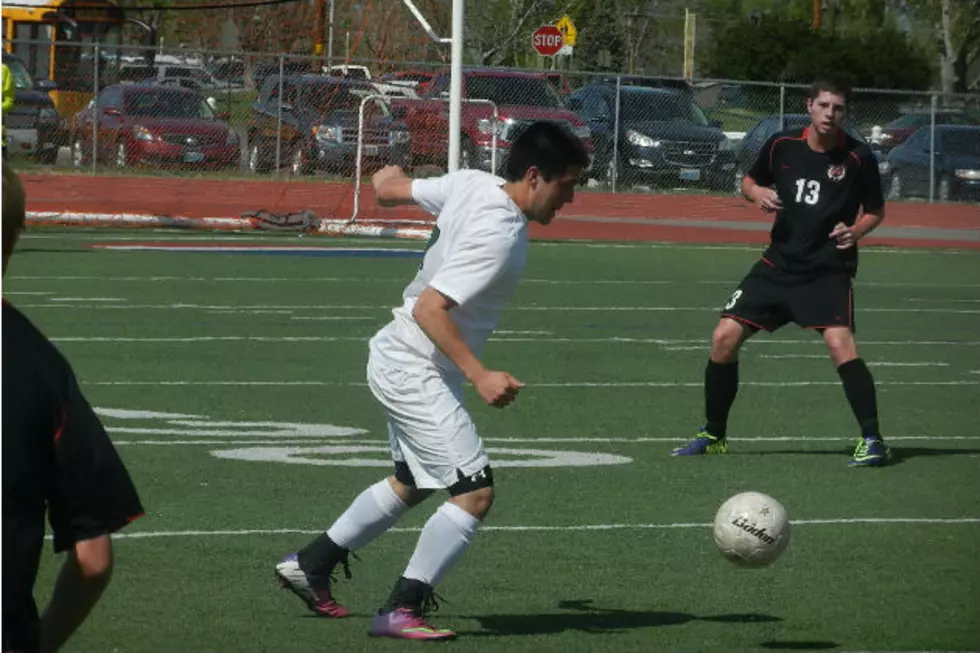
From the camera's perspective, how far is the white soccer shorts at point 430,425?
6.67m

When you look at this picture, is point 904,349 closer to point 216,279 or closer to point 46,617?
point 216,279

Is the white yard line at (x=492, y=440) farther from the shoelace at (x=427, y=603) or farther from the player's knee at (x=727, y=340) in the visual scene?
the shoelace at (x=427, y=603)

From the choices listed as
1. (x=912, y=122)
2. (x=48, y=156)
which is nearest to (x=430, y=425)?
(x=48, y=156)

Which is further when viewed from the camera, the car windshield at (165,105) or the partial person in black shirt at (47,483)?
the car windshield at (165,105)

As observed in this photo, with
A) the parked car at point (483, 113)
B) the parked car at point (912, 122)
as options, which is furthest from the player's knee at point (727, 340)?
the parked car at point (912, 122)

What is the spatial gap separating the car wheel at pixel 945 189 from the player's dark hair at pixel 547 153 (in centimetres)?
2915

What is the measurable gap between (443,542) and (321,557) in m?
0.53

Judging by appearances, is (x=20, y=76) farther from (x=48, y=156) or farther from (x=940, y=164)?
(x=940, y=164)

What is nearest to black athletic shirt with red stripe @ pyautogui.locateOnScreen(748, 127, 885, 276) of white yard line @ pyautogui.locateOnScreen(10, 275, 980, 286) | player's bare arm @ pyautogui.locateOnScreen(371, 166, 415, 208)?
player's bare arm @ pyautogui.locateOnScreen(371, 166, 415, 208)

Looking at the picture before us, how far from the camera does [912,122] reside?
119 feet

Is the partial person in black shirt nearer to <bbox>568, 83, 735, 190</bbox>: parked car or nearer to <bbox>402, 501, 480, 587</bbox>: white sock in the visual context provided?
<bbox>402, 501, 480, 587</bbox>: white sock

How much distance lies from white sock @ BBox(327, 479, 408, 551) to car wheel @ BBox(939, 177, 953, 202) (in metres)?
29.1

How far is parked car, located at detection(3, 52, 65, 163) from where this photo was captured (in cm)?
3161

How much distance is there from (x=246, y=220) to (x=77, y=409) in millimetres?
22820
